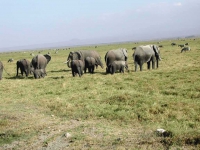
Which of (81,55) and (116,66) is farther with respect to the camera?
(81,55)

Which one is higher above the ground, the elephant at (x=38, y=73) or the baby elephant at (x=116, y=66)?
the baby elephant at (x=116, y=66)

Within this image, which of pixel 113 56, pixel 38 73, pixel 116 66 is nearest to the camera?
pixel 116 66

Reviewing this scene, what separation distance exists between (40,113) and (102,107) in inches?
102

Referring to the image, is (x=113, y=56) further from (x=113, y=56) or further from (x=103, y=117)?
(x=103, y=117)

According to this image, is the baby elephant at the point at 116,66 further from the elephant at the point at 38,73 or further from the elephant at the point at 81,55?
the elephant at the point at 38,73

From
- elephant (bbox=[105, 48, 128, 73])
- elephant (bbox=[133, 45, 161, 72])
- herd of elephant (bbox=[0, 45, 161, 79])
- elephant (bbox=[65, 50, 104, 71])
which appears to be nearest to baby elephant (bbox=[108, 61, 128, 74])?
herd of elephant (bbox=[0, 45, 161, 79])

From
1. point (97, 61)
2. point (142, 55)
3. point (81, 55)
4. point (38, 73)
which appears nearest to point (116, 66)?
point (142, 55)

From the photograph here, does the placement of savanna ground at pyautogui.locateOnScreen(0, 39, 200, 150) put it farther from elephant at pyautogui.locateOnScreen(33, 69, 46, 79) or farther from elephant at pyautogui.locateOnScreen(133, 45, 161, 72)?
elephant at pyautogui.locateOnScreen(133, 45, 161, 72)

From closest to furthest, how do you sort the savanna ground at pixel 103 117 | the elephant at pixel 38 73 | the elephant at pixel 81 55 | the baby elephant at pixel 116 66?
the savanna ground at pixel 103 117
the baby elephant at pixel 116 66
the elephant at pixel 38 73
the elephant at pixel 81 55

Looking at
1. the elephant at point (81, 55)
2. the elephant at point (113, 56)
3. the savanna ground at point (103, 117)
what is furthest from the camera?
the elephant at point (81, 55)

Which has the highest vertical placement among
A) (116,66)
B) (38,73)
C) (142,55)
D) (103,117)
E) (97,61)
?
(142,55)

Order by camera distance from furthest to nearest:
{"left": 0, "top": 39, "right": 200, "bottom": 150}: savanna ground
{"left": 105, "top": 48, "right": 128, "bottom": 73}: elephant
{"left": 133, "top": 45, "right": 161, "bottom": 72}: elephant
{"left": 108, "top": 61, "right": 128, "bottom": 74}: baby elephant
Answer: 1. {"left": 133, "top": 45, "right": 161, "bottom": 72}: elephant
2. {"left": 105, "top": 48, "right": 128, "bottom": 73}: elephant
3. {"left": 108, "top": 61, "right": 128, "bottom": 74}: baby elephant
4. {"left": 0, "top": 39, "right": 200, "bottom": 150}: savanna ground

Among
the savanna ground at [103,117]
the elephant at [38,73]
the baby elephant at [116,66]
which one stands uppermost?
the baby elephant at [116,66]

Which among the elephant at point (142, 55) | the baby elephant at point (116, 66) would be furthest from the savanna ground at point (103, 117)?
the elephant at point (142, 55)
